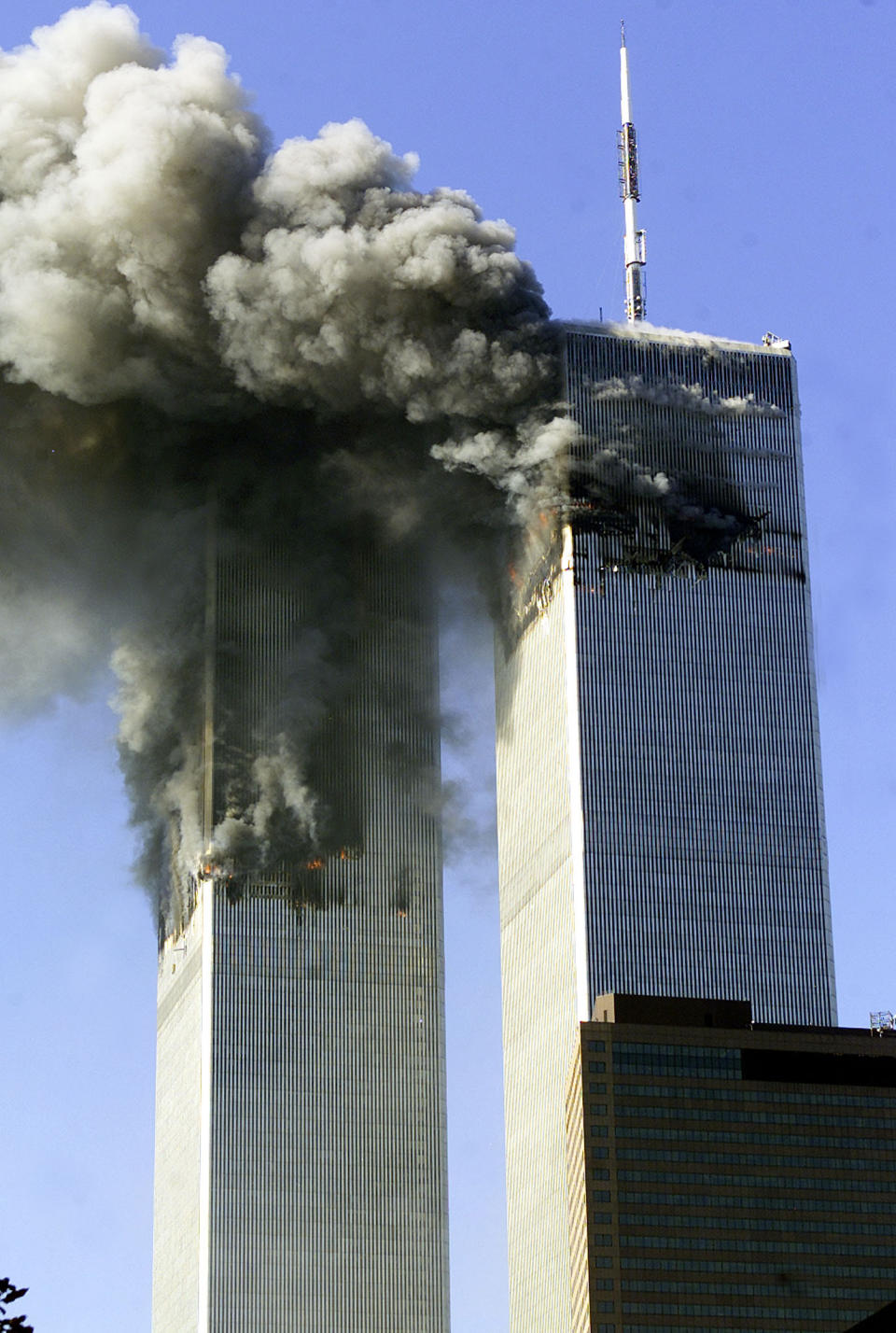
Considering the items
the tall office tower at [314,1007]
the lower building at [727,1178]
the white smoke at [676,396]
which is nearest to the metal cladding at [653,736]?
the white smoke at [676,396]

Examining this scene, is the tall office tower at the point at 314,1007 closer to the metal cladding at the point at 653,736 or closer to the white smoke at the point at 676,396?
the metal cladding at the point at 653,736

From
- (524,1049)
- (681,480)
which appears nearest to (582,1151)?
(524,1049)

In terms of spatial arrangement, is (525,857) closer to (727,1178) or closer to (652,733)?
(652,733)

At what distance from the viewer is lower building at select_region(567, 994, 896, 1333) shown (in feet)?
Result: 334

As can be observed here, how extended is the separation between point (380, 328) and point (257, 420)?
13773 millimetres

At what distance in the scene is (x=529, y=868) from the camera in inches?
5310

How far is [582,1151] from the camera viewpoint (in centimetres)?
10300

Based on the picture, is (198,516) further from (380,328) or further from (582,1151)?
(582,1151)

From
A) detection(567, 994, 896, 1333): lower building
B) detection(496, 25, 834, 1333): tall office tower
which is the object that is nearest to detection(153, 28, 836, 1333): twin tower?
detection(496, 25, 834, 1333): tall office tower

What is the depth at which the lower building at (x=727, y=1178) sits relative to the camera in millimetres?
101750

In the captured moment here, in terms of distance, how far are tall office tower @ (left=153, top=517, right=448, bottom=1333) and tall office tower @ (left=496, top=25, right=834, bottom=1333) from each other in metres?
17.1

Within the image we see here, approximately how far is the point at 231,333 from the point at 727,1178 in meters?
51.3

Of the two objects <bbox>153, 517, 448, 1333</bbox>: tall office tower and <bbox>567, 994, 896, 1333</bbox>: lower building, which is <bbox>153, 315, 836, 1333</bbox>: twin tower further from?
<bbox>567, 994, 896, 1333</bbox>: lower building

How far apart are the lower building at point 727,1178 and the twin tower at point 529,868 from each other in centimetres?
1628
